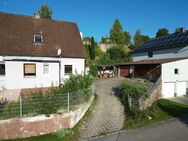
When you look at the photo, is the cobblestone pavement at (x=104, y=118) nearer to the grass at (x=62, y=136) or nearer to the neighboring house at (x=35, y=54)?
the grass at (x=62, y=136)

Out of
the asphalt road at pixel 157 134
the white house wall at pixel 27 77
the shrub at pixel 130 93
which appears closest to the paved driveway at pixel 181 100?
the shrub at pixel 130 93

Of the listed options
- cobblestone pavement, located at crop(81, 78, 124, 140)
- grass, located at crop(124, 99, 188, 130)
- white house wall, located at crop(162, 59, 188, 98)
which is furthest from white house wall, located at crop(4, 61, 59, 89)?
white house wall, located at crop(162, 59, 188, 98)

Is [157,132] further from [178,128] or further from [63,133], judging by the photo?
[63,133]

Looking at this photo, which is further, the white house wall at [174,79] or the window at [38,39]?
the white house wall at [174,79]

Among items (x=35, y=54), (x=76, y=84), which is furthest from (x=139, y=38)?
(x=76, y=84)

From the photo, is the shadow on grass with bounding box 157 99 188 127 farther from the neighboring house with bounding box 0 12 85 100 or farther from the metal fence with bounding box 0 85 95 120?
the neighboring house with bounding box 0 12 85 100

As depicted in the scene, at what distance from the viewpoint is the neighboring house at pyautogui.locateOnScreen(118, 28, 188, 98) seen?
900 inches

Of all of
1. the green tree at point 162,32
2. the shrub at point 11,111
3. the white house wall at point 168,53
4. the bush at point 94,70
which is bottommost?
the shrub at point 11,111

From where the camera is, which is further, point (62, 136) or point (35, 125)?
point (62, 136)

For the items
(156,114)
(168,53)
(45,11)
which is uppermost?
(45,11)

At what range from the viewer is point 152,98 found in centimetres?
1969

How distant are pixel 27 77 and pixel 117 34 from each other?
3892 centimetres

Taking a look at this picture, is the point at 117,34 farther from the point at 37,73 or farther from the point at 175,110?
the point at 175,110

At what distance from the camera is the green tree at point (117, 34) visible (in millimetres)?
53963
